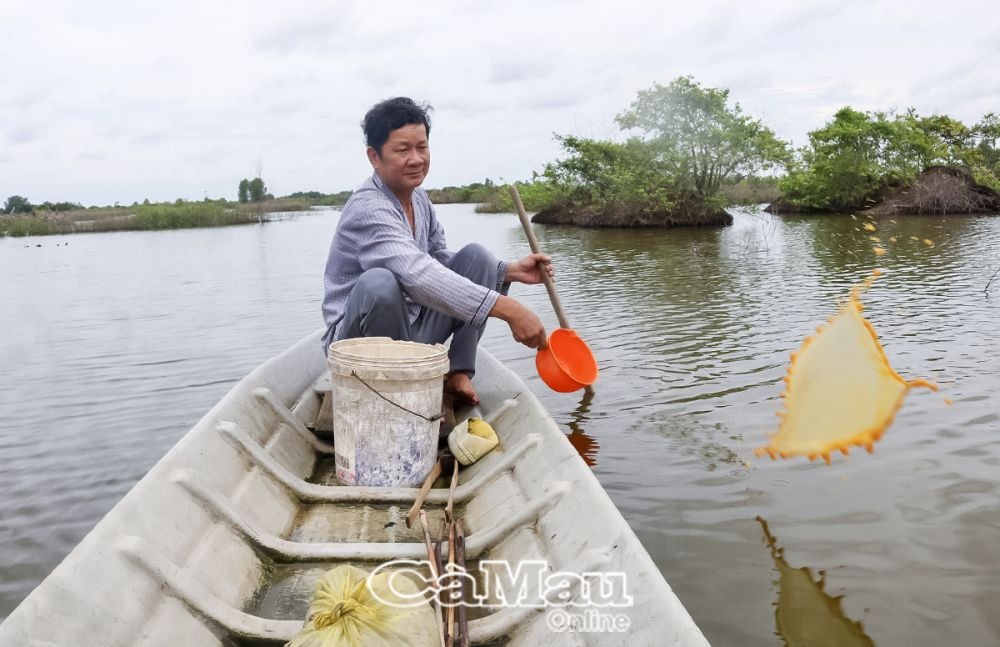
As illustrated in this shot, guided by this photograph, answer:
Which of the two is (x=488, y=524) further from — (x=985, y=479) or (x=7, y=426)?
(x=7, y=426)

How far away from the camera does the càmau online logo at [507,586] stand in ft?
5.76

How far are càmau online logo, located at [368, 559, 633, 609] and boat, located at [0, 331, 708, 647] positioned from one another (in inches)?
0.5

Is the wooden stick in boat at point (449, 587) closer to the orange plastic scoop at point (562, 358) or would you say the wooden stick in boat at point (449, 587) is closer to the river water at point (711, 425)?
the river water at point (711, 425)

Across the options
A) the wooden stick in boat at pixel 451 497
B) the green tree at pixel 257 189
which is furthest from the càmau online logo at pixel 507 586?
the green tree at pixel 257 189

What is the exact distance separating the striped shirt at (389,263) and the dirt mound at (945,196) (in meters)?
24.7

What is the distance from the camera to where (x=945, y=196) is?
23.5 metres

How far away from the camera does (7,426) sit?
497 centimetres

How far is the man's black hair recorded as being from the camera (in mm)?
3000

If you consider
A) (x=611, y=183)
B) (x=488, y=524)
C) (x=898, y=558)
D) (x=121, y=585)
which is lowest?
(x=898, y=558)

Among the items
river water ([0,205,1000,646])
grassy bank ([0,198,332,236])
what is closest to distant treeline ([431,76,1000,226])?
river water ([0,205,1000,646])

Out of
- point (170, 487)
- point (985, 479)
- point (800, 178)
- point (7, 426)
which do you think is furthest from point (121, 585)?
point (800, 178)

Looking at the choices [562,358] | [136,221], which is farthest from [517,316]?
[136,221]

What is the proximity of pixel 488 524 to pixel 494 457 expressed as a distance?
0.50m

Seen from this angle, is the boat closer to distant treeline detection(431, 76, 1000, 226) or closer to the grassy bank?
distant treeline detection(431, 76, 1000, 226)
